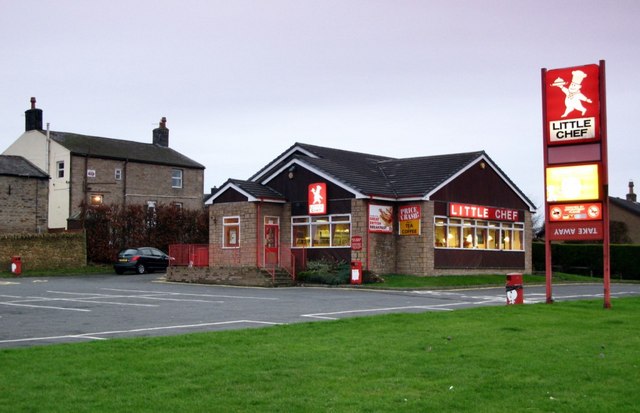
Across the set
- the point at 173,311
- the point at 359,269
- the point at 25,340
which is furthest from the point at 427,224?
the point at 25,340

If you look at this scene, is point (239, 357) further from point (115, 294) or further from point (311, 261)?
point (311, 261)

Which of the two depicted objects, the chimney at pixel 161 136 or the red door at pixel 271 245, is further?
the chimney at pixel 161 136

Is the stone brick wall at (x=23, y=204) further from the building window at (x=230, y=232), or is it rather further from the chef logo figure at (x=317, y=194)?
the chef logo figure at (x=317, y=194)

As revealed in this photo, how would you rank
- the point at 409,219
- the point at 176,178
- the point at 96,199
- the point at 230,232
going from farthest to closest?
the point at 176,178, the point at 96,199, the point at 230,232, the point at 409,219

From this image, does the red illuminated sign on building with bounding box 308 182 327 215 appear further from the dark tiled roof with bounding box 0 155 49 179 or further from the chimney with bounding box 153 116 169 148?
the chimney with bounding box 153 116 169 148

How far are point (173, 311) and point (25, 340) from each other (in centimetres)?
668

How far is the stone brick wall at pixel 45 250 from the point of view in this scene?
43.8 metres

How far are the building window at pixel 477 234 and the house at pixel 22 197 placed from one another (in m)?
28.6

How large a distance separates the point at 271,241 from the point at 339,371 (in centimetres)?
2961

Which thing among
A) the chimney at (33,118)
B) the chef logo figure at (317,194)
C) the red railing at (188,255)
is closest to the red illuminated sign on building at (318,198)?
the chef logo figure at (317,194)

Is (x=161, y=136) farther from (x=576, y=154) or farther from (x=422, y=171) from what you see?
(x=576, y=154)

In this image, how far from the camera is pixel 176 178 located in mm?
62594

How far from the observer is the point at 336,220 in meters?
37.7

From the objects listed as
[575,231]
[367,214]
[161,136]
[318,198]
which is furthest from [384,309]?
[161,136]
